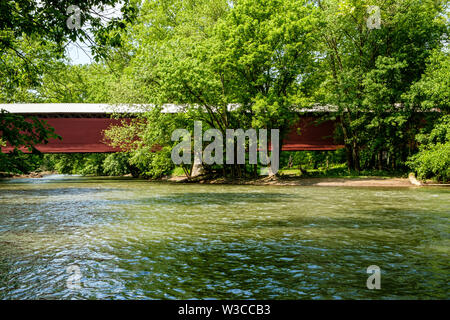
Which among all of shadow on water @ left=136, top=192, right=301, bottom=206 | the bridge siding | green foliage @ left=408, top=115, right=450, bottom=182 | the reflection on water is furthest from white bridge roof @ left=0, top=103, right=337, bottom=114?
the reflection on water

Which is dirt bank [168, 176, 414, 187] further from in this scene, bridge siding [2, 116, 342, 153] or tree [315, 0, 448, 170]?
bridge siding [2, 116, 342, 153]

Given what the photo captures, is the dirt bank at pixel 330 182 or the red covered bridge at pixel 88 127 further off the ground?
the red covered bridge at pixel 88 127

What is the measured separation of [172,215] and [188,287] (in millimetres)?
6914

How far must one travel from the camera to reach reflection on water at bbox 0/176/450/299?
5094 mm

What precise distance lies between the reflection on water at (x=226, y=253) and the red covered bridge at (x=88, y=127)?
1871 centimetres

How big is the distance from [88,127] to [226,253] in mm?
26832

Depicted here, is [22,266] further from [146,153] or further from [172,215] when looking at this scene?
[146,153]

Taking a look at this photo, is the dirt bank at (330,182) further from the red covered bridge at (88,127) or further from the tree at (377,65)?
the red covered bridge at (88,127)

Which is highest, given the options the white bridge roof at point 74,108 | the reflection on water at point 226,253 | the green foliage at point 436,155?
the white bridge roof at point 74,108

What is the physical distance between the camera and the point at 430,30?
27562 millimetres

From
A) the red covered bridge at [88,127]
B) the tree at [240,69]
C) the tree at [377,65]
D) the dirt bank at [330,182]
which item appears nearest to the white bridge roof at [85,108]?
the red covered bridge at [88,127]

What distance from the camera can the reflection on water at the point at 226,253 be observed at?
5.09 meters

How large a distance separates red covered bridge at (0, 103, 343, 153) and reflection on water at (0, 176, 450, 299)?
18.7m

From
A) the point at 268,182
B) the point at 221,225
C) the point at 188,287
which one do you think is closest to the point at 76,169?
the point at 268,182
